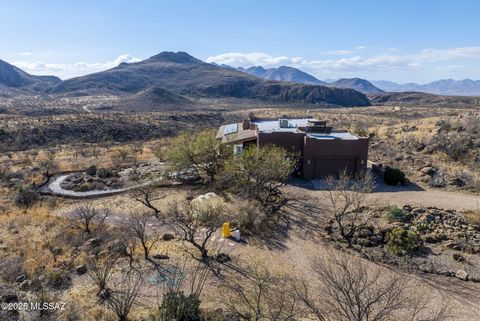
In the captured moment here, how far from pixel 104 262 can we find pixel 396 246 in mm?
15622

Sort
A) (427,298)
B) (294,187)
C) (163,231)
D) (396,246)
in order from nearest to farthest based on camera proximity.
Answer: (427,298)
(396,246)
(163,231)
(294,187)

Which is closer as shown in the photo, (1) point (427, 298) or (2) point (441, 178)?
(1) point (427, 298)

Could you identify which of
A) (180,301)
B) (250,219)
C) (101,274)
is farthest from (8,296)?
(250,219)

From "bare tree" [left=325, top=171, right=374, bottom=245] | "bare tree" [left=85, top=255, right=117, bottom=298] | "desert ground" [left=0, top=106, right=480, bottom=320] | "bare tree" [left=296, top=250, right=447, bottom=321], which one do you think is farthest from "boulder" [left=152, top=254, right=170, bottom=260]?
"bare tree" [left=325, top=171, right=374, bottom=245]

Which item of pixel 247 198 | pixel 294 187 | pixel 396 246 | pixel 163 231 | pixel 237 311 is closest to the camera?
pixel 237 311

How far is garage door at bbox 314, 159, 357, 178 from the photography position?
106ft

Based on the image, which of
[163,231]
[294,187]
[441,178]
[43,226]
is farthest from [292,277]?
[441,178]

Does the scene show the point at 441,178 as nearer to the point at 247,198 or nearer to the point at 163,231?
the point at 247,198

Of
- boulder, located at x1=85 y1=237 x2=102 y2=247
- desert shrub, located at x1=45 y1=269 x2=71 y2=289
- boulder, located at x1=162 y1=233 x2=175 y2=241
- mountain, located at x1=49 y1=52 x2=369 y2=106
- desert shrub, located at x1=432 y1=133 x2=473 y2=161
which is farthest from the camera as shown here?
mountain, located at x1=49 y1=52 x2=369 y2=106

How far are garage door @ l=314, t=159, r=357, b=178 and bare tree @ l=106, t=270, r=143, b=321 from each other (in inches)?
816

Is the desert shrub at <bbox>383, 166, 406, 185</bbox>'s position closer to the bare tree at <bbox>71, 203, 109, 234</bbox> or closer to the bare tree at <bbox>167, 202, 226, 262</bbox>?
the bare tree at <bbox>167, 202, 226, 262</bbox>

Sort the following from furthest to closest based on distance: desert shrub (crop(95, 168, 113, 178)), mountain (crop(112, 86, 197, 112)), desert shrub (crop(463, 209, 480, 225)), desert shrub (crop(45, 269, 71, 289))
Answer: mountain (crop(112, 86, 197, 112)) → desert shrub (crop(95, 168, 113, 178)) → desert shrub (crop(463, 209, 480, 225)) → desert shrub (crop(45, 269, 71, 289))

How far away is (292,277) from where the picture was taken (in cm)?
1652

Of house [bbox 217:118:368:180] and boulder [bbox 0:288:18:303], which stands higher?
house [bbox 217:118:368:180]
